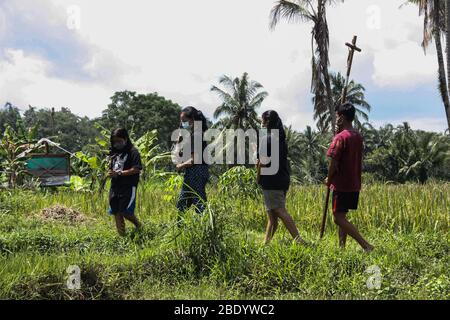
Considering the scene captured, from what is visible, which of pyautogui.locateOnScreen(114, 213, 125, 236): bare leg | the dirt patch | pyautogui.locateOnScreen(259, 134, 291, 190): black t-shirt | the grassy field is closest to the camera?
the grassy field

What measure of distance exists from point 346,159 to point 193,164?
1.74 metres

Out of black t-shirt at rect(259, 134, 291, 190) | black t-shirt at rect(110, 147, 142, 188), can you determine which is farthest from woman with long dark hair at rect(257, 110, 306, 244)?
Result: black t-shirt at rect(110, 147, 142, 188)

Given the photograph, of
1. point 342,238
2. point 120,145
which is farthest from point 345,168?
point 120,145

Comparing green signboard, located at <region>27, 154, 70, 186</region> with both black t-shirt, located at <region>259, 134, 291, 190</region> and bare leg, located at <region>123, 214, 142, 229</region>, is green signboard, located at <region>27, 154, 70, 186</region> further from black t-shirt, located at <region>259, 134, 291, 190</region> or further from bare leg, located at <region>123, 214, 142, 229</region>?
black t-shirt, located at <region>259, 134, 291, 190</region>

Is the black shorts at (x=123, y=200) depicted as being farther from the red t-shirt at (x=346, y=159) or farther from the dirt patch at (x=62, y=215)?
the red t-shirt at (x=346, y=159)

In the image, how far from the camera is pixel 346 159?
534cm

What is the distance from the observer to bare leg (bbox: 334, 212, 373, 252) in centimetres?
515

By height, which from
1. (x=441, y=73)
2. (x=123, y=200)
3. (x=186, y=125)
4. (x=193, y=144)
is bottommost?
(x=123, y=200)

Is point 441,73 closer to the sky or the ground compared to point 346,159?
closer to the sky

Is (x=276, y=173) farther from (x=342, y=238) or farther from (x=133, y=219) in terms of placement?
(x=133, y=219)

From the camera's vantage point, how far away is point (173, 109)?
4603 centimetres

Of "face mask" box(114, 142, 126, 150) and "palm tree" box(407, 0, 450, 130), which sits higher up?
"palm tree" box(407, 0, 450, 130)

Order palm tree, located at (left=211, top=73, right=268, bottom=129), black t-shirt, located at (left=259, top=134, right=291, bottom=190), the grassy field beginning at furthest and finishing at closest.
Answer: palm tree, located at (left=211, top=73, right=268, bottom=129) → black t-shirt, located at (left=259, top=134, right=291, bottom=190) → the grassy field

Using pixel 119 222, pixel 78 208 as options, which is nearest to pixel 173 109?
pixel 78 208
